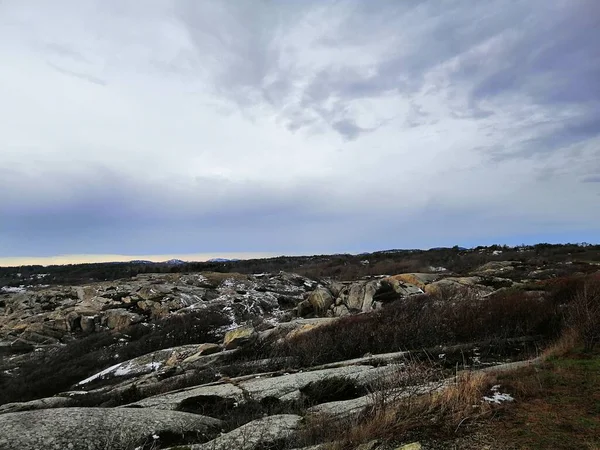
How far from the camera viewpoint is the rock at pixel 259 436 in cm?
596

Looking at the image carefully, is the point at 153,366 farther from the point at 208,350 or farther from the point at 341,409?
the point at 341,409

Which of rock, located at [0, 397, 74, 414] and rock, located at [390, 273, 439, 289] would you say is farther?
rock, located at [390, 273, 439, 289]

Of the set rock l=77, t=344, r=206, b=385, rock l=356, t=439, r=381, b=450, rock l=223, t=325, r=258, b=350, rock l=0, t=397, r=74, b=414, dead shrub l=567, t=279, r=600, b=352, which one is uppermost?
dead shrub l=567, t=279, r=600, b=352

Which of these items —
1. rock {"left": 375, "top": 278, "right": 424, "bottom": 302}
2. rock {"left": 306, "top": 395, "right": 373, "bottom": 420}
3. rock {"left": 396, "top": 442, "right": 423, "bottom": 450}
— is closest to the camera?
rock {"left": 396, "top": 442, "right": 423, "bottom": 450}

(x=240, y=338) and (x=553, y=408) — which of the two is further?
(x=240, y=338)

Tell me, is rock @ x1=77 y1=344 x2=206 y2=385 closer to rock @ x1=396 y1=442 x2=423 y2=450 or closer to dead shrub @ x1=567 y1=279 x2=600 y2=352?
dead shrub @ x1=567 y1=279 x2=600 y2=352

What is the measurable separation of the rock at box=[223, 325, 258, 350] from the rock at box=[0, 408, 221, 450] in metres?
11.8

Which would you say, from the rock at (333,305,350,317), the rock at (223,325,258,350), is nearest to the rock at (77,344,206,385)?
the rock at (223,325,258,350)

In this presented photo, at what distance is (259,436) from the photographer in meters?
6.34

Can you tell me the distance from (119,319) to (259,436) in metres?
30.9

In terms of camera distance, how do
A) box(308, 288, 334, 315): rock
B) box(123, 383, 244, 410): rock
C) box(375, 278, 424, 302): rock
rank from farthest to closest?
1. box(308, 288, 334, 315): rock
2. box(375, 278, 424, 302): rock
3. box(123, 383, 244, 410): rock

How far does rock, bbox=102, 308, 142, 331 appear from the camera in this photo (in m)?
32.7

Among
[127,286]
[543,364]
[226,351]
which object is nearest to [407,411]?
[543,364]

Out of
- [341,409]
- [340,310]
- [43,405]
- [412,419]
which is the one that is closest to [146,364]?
[43,405]
